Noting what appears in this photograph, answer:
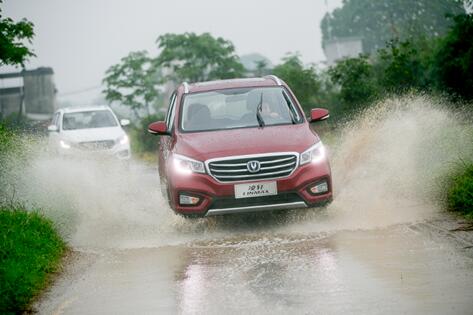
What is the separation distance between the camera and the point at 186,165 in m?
9.91

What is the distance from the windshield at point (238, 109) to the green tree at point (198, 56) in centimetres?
2525

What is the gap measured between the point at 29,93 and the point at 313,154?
45.0m

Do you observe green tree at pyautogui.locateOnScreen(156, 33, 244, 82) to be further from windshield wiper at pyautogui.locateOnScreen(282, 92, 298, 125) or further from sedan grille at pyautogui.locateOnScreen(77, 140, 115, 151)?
windshield wiper at pyautogui.locateOnScreen(282, 92, 298, 125)

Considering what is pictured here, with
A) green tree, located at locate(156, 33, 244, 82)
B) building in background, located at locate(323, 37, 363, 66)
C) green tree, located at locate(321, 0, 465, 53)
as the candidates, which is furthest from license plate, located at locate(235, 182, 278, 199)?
building in background, located at locate(323, 37, 363, 66)

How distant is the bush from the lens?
10062 millimetres

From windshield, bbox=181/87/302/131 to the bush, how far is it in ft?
7.25

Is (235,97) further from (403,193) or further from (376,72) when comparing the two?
(376,72)

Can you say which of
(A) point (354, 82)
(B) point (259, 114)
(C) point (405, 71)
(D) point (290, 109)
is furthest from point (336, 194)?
(A) point (354, 82)

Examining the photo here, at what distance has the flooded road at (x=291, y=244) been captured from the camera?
650 cm

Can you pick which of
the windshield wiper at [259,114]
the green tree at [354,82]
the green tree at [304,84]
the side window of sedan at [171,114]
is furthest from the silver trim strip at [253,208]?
the green tree at [304,84]

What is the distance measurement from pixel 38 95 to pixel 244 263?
4692cm

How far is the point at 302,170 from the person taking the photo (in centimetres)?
982

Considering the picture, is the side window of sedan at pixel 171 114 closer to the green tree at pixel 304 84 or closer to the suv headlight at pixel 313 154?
the suv headlight at pixel 313 154

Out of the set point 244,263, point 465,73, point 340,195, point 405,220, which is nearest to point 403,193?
point 340,195
